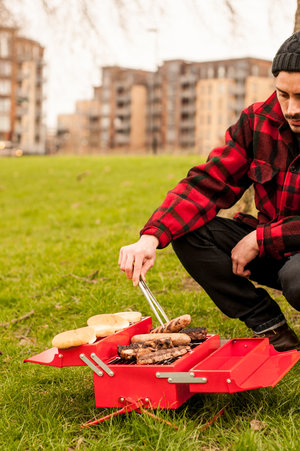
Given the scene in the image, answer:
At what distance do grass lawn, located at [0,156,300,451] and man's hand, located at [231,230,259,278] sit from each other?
0.54 meters

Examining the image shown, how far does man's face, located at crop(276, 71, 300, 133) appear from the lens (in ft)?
8.02

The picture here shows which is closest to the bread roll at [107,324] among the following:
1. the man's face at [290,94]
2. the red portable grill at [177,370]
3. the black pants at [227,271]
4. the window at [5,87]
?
the red portable grill at [177,370]

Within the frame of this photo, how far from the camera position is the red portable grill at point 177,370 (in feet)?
7.13

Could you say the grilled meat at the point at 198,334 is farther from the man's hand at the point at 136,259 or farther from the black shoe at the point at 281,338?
the black shoe at the point at 281,338

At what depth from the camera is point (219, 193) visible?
116 inches

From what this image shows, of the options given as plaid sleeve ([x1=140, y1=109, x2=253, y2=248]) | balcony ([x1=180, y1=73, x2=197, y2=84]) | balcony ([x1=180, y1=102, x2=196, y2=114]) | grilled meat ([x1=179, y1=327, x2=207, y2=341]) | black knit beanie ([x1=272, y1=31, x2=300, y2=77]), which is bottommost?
grilled meat ([x1=179, y1=327, x2=207, y2=341])

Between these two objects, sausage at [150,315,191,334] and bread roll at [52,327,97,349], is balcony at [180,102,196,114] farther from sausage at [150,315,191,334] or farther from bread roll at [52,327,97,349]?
bread roll at [52,327,97,349]

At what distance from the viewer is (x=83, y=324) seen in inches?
152

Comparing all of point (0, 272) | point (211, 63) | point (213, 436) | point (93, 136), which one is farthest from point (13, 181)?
point (93, 136)

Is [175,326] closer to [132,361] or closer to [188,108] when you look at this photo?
[132,361]

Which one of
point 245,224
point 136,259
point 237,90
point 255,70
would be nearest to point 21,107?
point 237,90

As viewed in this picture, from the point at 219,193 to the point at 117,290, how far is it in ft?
5.33

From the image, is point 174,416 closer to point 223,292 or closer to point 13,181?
point 223,292

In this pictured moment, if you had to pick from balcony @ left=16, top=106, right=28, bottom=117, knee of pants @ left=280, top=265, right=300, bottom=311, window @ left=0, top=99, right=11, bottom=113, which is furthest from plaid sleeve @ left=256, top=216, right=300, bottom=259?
balcony @ left=16, top=106, right=28, bottom=117
